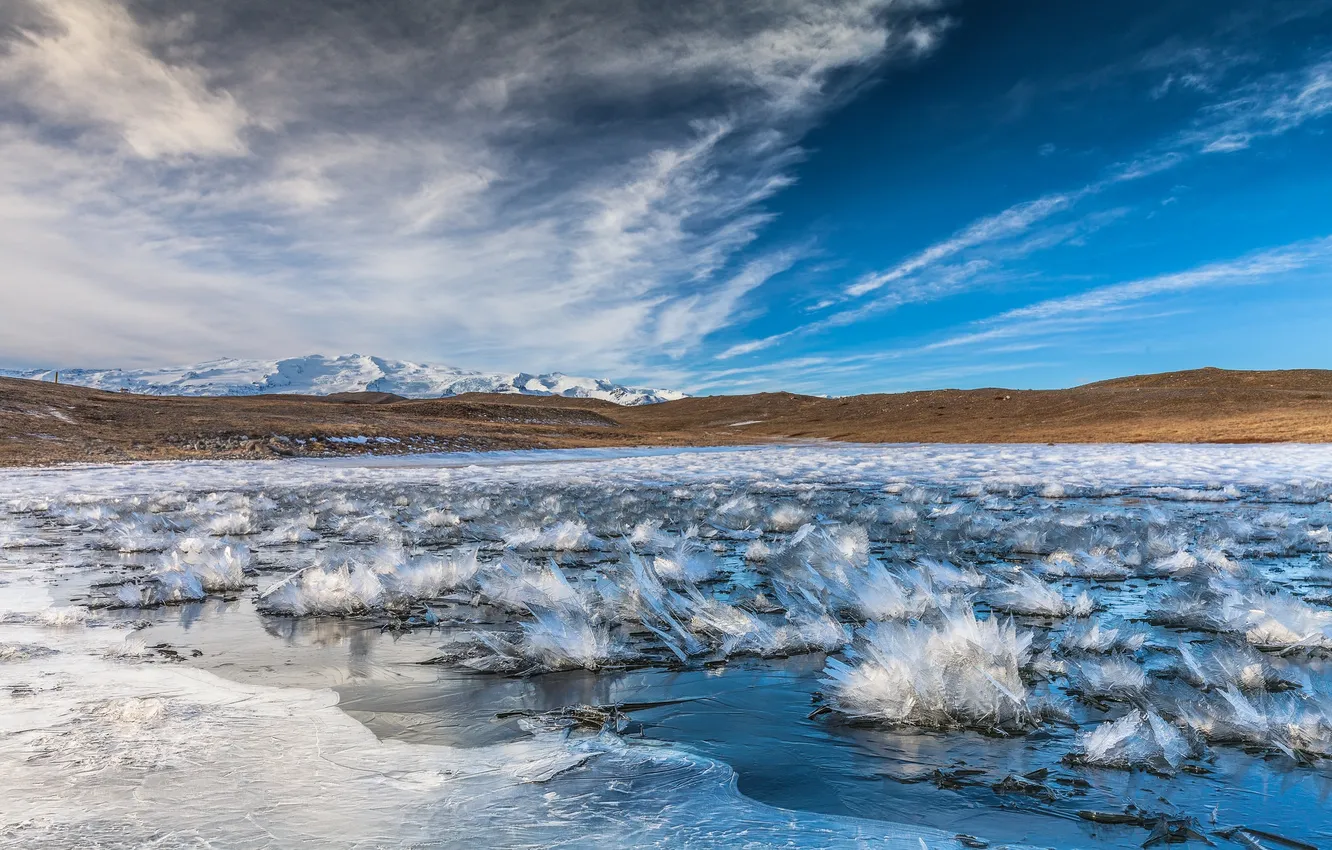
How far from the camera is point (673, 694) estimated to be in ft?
10.1

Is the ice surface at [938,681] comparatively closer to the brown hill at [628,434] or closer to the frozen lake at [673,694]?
the frozen lake at [673,694]

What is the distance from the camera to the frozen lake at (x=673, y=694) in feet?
6.57

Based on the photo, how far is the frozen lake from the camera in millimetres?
2002

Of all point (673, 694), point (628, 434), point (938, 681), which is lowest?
point (673, 694)

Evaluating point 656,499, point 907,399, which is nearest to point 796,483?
point 656,499

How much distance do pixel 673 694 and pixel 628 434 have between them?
155 feet

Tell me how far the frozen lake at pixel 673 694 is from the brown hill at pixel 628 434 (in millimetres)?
19945

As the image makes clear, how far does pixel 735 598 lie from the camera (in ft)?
15.4

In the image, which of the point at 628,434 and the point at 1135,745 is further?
the point at 628,434

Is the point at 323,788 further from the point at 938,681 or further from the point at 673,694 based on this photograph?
the point at 938,681

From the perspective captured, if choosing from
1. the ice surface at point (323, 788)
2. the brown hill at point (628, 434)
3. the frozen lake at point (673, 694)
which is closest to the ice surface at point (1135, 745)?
the frozen lake at point (673, 694)

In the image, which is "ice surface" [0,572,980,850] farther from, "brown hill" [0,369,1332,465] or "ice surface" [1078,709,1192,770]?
"brown hill" [0,369,1332,465]

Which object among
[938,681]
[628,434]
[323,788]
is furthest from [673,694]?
[628,434]

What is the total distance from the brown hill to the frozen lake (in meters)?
19.9
